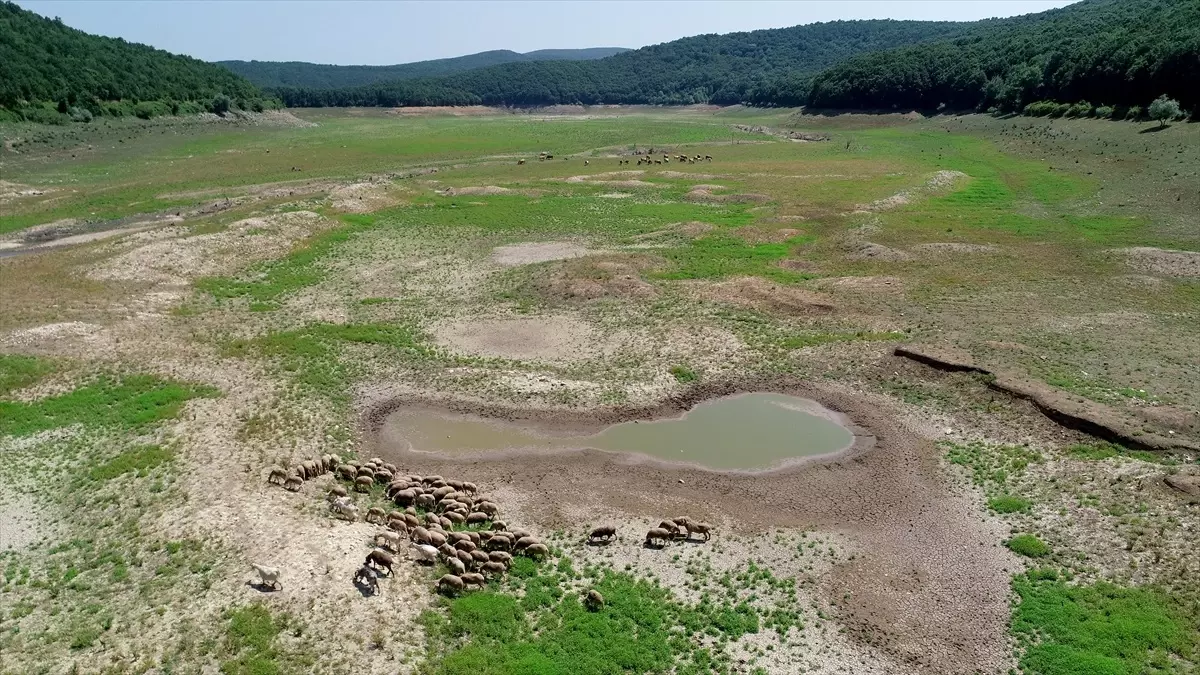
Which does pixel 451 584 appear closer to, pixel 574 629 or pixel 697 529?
pixel 574 629

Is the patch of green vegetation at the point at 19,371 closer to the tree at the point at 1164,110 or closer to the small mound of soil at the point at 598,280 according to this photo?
the small mound of soil at the point at 598,280

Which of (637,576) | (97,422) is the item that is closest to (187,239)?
(97,422)

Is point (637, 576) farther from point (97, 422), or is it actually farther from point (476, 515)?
point (97, 422)

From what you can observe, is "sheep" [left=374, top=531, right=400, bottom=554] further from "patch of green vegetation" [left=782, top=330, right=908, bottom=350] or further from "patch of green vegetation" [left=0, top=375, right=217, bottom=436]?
"patch of green vegetation" [left=782, top=330, right=908, bottom=350]

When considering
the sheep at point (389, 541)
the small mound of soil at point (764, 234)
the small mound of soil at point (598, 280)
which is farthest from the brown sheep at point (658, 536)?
the small mound of soil at point (764, 234)

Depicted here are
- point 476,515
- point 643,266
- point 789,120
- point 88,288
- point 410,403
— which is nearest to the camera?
point 476,515

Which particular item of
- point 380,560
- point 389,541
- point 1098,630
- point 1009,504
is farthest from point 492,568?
point 1009,504

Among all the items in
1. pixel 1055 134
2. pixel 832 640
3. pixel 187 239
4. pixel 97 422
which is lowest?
pixel 832 640
